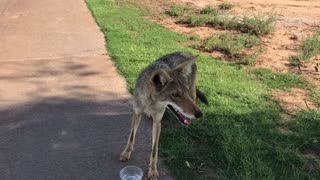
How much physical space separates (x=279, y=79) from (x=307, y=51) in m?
1.28

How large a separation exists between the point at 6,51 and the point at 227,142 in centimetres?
543

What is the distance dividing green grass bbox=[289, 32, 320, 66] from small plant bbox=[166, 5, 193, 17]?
371 cm

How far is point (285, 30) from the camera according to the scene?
9984mm

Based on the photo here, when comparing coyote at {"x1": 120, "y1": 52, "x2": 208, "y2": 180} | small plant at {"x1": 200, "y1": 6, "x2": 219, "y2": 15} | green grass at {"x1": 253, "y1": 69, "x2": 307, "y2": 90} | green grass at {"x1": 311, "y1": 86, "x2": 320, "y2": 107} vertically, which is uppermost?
coyote at {"x1": 120, "y1": 52, "x2": 208, "y2": 180}

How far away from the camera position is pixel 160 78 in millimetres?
4066

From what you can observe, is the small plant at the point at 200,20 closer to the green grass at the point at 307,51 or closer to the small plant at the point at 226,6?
the small plant at the point at 226,6

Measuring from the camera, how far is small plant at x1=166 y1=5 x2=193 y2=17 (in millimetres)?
11344

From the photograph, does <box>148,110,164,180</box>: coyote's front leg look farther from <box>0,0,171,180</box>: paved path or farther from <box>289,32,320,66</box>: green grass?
<box>289,32,320,66</box>: green grass

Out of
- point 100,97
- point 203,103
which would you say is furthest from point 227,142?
point 100,97

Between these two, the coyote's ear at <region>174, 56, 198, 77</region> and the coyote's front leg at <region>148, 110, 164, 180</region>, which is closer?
the coyote's ear at <region>174, 56, 198, 77</region>

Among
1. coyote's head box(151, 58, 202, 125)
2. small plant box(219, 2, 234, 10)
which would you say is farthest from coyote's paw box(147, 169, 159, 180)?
small plant box(219, 2, 234, 10)

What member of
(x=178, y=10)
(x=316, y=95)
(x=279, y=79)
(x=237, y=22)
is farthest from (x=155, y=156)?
(x=178, y=10)

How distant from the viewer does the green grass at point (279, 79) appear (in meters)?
6.92

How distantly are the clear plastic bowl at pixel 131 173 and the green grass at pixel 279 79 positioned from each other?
3098 mm
